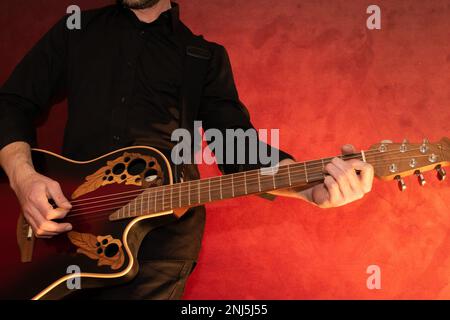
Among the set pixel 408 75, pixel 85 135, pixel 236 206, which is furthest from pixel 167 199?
pixel 408 75

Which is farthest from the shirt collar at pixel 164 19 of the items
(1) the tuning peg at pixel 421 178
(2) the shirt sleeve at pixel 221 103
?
(1) the tuning peg at pixel 421 178

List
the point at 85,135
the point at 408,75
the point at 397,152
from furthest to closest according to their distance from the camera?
the point at 408,75 < the point at 85,135 < the point at 397,152

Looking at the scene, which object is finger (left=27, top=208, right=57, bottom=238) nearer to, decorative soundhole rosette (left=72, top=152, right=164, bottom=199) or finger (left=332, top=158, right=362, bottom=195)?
decorative soundhole rosette (left=72, top=152, right=164, bottom=199)

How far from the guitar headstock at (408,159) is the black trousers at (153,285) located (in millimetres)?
697

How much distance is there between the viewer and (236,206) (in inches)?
91.4

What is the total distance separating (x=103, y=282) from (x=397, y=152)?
0.91 meters

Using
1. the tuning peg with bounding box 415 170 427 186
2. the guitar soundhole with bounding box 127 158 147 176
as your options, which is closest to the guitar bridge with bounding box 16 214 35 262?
the guitar soundhole with bounding box 127 158 147 176

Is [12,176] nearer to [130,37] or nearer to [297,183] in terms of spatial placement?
[130,37]

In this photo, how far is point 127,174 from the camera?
1498mm

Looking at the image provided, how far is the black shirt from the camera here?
1652 mm

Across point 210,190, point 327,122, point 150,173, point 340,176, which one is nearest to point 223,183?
point 210,190

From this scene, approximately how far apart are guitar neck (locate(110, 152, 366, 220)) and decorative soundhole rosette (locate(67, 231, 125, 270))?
83 millimetres

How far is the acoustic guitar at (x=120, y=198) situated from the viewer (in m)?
1.31

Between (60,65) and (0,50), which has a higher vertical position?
(0,50)
